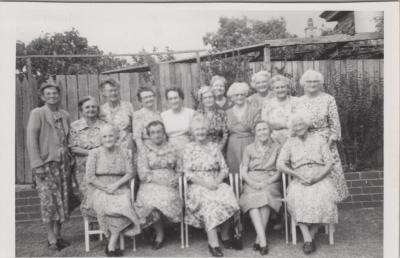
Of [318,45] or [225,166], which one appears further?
[318,45]

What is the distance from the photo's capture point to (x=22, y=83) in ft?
14.4

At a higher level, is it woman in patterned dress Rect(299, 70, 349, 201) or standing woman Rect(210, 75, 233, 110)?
standing woman Rect(210, 75, 233, 110)

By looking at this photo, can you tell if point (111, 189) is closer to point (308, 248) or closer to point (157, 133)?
point (157, 133)

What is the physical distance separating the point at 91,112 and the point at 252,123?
4.56 ft

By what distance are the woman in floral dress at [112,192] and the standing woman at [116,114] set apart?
20 cm

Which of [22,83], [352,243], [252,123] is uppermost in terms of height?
[22,83]

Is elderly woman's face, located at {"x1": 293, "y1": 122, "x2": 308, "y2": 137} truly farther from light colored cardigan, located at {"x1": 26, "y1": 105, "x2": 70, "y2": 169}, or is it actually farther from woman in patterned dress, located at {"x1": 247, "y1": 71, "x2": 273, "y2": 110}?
light colored cardigan, located at {"x1": 26, "y1": 105, "x2": 70, "y2": 169}

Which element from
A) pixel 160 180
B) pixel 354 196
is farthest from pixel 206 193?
pixel 354 196

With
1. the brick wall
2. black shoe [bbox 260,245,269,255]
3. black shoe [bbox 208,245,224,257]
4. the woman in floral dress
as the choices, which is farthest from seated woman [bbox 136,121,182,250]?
the brick wall

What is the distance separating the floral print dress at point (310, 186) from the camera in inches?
137

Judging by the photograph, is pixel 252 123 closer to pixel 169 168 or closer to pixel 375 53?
pixel 169 168

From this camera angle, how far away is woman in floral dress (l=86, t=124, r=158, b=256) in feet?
11.4

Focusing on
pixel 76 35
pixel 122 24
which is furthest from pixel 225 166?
pixel 76 35

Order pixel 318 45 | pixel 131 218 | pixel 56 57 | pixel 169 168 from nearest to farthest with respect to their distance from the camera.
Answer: pixel 131 218, pixel 169 168, pixel 56 57, pixel 318 45
